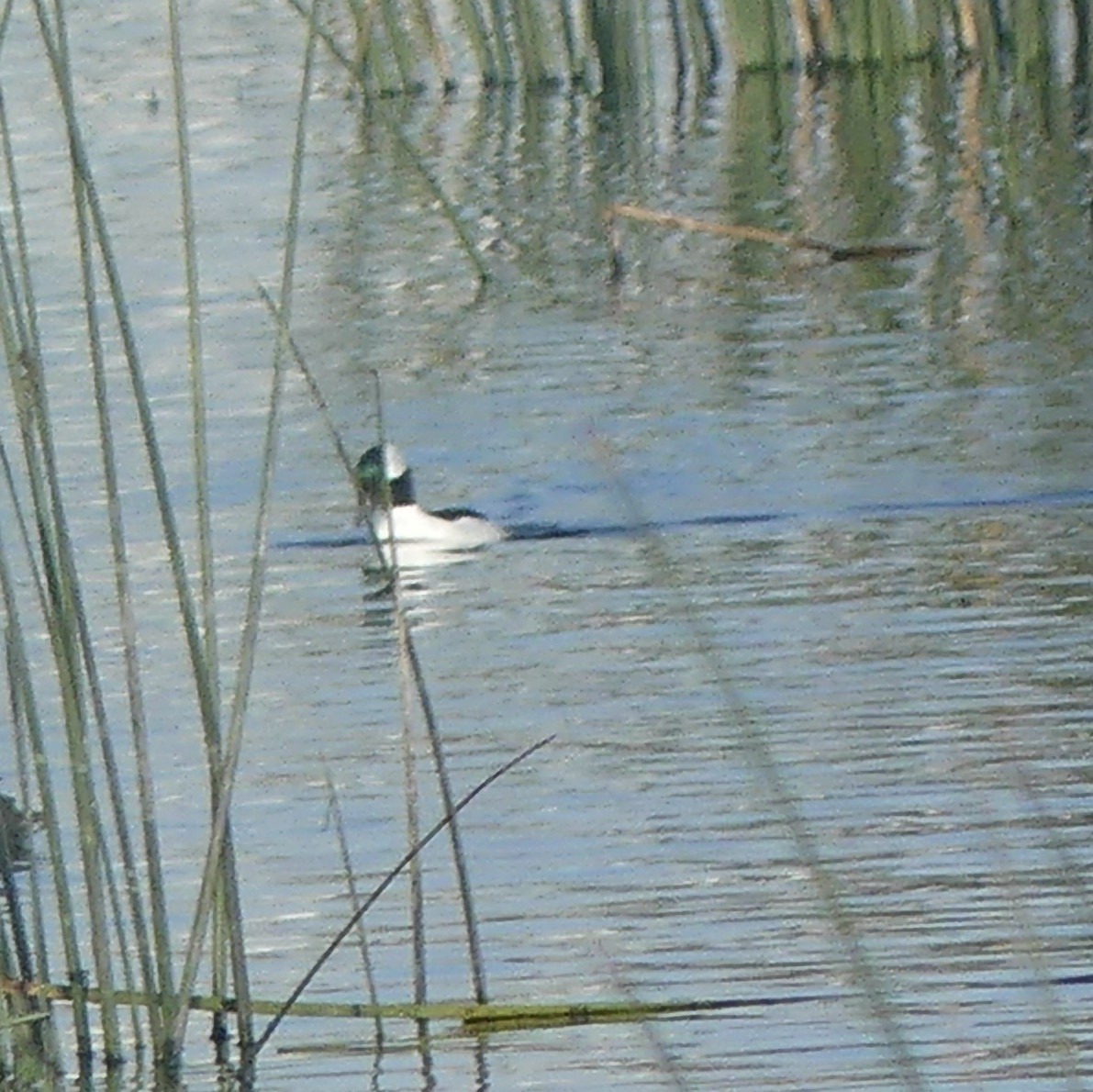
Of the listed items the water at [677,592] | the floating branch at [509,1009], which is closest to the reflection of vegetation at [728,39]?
the water at [677,592]

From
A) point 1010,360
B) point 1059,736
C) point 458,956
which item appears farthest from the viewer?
point 1010,360

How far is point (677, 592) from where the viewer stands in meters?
2.49

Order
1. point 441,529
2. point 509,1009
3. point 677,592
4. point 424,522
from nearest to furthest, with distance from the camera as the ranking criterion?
point 677,592 → point 509,1009 → point 424,522 → point 441,529

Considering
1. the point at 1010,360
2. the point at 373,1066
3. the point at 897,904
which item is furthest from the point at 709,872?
the point at 1010,360

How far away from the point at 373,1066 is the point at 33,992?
452 millimetres

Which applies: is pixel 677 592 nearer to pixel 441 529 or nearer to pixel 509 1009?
pixel 509 1009

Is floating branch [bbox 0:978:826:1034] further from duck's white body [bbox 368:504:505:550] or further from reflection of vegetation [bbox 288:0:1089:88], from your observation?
reflection of vegetation [bbox 288:0:1089:88]

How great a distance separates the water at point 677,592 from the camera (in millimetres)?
4480

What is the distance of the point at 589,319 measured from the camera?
11719 millimetres

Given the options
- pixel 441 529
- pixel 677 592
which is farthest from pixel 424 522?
pixel 677 592

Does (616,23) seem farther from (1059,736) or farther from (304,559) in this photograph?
(1059,736)

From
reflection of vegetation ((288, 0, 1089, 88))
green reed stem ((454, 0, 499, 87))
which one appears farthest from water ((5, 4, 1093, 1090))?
green reed stem ((454, 0, 499, 87))

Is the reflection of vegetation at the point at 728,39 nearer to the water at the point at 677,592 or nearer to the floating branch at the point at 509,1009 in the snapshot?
the water at the point at 677,592

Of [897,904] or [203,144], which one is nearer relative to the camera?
[897,904]
